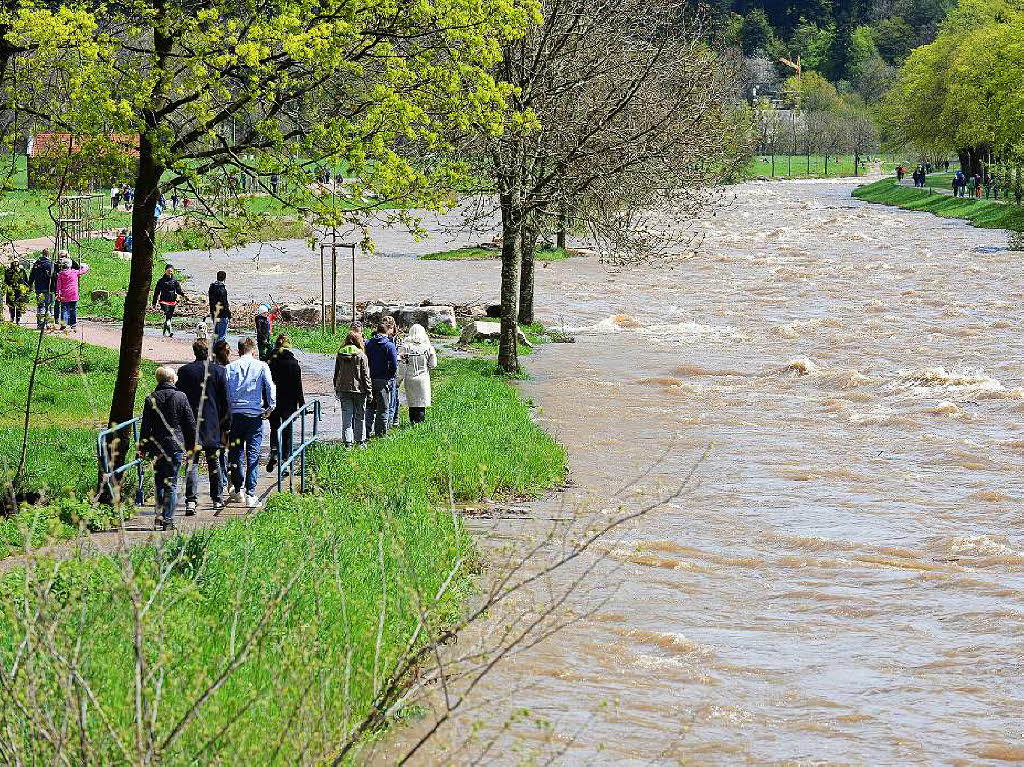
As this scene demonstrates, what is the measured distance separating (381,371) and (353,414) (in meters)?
0.73

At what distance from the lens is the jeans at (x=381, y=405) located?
18578 millimetres

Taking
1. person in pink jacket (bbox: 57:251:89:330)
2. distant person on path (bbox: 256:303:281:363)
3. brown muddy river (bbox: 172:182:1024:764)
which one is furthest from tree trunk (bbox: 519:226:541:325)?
person in pink jacket (bbox: 57:251:89:330)

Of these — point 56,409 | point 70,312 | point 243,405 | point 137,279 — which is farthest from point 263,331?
point 243,405

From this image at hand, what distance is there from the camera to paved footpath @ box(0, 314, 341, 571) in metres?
12.4

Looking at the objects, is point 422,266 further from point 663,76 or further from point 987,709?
point 987,709

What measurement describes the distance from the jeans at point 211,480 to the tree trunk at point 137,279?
4.32 ft

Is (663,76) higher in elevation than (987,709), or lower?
higher

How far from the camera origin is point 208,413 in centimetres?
1416

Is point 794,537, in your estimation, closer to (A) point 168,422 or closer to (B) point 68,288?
(A) point 168,422

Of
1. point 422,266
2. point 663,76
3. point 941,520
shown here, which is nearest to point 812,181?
point 422,266

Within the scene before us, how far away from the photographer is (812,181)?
145125mm

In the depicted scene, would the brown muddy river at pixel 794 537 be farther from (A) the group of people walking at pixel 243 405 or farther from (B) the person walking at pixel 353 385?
(B) the person walking at pixel 353 385

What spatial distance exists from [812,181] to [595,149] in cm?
12386

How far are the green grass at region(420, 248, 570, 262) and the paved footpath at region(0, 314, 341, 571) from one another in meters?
25.1
